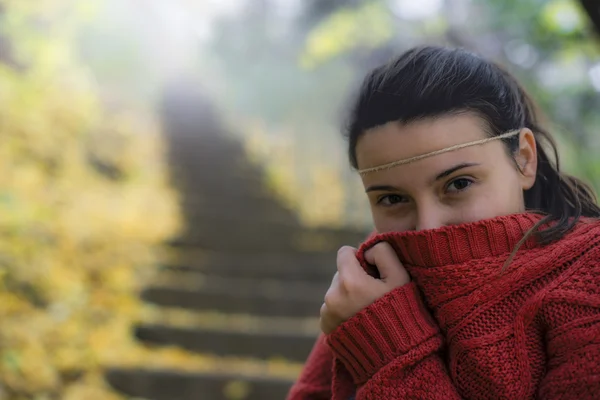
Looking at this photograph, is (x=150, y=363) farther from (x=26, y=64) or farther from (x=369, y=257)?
(x=369, y=257)

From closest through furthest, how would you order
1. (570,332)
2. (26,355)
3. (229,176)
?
(570,332) < (26,355) < (229,176)

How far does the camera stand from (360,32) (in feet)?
17.3

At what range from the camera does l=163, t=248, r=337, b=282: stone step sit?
13.8ft

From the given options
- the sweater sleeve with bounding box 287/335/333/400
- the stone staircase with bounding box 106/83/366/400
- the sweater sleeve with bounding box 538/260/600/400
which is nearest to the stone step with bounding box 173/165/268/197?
the stone staircase with bounding box 106/83/366/400

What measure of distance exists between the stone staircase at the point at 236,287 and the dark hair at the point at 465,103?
2.08m

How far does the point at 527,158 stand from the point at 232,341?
262 centimetres

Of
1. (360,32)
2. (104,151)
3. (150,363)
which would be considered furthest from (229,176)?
(150,363)

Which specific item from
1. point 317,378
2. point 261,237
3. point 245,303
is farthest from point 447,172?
point 261,237

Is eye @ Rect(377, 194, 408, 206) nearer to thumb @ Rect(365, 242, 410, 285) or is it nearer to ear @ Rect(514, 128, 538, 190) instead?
thumb @ Rect(365, 242, 410, 285)

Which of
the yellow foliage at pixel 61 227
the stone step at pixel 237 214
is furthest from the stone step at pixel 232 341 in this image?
the stone step at pixel 237 214

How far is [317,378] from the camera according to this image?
3.90ft

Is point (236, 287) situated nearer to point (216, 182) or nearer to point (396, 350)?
point (216, 182)

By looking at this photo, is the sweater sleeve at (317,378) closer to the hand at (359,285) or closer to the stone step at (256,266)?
the hand at (359,285)

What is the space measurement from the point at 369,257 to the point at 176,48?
10023 mm
